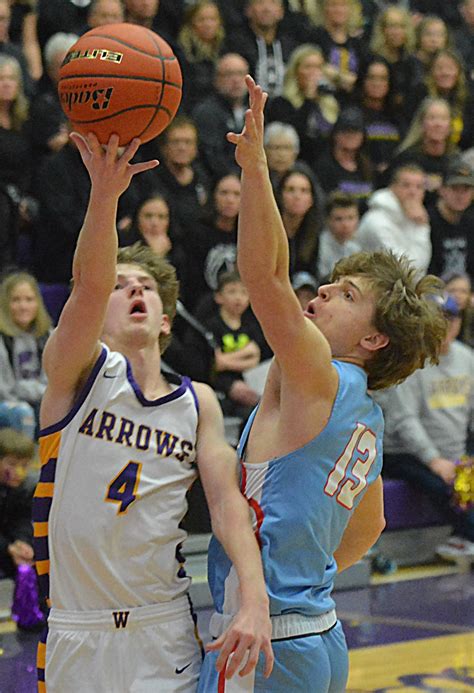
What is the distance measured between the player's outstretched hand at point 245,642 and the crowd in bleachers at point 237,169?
4.24 meters

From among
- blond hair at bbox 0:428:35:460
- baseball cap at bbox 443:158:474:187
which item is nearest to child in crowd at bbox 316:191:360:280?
baseball cap at bbox 443:158:474:187

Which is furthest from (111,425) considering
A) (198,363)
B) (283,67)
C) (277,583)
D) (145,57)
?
(283,67)

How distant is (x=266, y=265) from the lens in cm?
292

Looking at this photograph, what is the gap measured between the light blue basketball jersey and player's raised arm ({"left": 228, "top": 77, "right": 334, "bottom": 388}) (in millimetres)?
220

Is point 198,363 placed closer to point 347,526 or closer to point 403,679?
point 403,679

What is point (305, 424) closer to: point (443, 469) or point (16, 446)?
point (16, 446)

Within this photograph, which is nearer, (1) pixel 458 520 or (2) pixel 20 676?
(2) pixel 20 676

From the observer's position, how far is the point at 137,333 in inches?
129

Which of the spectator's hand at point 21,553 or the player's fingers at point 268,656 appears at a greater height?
the player's fingers at point 268,656

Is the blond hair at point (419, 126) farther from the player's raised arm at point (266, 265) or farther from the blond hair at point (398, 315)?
the player's raised arm at point (266, 265)

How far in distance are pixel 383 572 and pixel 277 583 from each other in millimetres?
5136

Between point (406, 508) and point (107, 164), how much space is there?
233 inches

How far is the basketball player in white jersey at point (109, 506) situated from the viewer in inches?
118

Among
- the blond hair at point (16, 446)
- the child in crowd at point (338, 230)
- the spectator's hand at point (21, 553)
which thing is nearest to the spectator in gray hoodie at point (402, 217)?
the child in crowd at point (338, 230)
